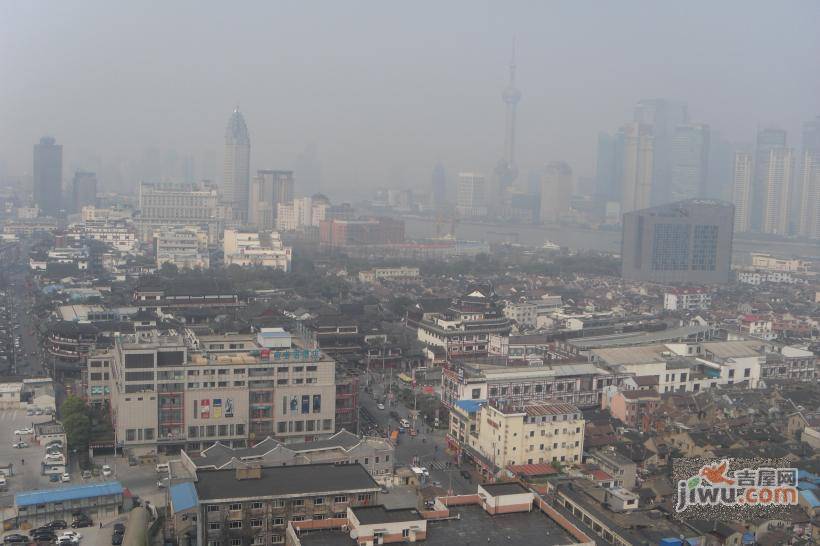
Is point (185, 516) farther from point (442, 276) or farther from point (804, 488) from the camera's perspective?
point (442, 276)

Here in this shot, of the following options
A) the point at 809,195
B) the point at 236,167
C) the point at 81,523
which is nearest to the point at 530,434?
the point at 81,523

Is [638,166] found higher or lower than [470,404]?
higher

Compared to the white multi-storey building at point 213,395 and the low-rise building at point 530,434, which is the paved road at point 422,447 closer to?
the low-rise building at point 530,434

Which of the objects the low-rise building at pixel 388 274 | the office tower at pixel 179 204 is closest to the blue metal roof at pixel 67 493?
the low-rise building at pixel 388 274

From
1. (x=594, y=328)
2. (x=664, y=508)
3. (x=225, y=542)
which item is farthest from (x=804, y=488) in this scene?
(x=594, y=328)

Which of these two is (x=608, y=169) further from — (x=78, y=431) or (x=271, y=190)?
(x=78, y=431)

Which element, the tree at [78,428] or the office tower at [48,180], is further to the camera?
the office tower at [48,180]

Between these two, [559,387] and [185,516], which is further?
[559,387]
